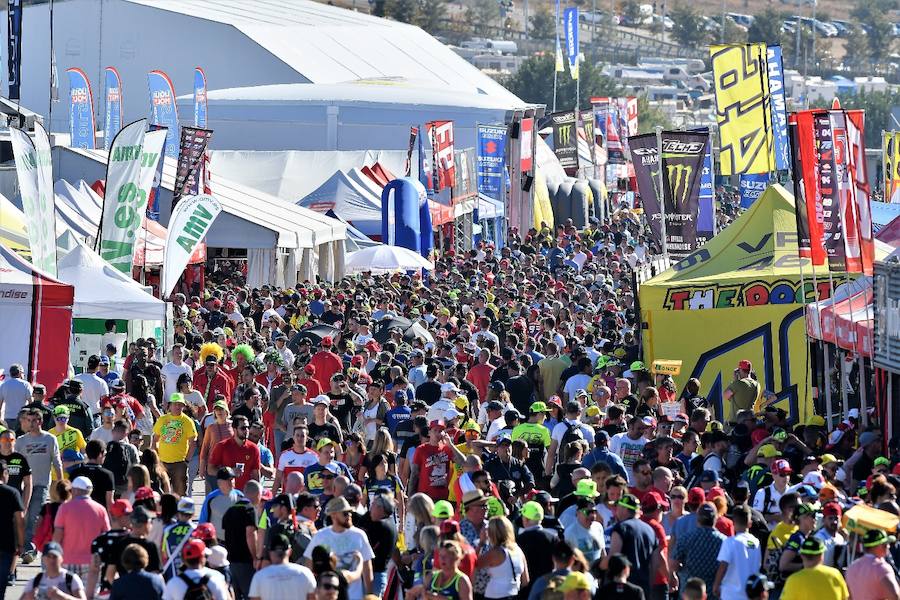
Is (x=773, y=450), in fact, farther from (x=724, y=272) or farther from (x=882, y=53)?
(x=882, y=53)

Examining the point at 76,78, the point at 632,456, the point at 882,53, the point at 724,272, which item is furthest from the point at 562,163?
the point at 882,53

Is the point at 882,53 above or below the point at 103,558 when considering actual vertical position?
above

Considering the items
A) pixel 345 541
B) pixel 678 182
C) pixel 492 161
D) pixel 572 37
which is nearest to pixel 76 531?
pixel 345 541

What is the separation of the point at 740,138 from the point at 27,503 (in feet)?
49.4

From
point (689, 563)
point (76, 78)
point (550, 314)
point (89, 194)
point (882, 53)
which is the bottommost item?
point (689, 563)

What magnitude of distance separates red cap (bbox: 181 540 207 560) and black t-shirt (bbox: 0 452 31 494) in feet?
10.2

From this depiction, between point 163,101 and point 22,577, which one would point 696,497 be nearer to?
point 22,577

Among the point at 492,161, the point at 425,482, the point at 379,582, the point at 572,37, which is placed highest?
the point at 572,37

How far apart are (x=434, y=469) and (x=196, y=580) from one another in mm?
3830

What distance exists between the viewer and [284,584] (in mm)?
8500

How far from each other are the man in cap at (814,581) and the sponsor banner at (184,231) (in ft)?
44.3

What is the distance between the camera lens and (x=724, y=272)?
62.1 ft

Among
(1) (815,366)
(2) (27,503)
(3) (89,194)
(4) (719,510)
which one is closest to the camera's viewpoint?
(4) (719,510)

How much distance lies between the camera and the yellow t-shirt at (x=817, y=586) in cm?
838
